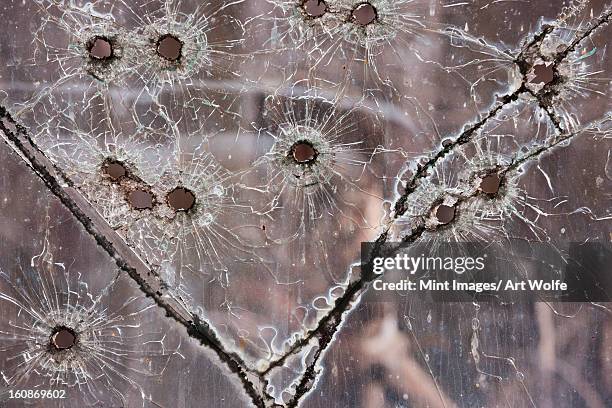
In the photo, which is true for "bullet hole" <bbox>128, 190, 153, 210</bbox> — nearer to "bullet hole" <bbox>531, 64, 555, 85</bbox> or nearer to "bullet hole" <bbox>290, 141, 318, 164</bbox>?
"bullet hole" <bbox>290, 141, 318, 164</bbox>

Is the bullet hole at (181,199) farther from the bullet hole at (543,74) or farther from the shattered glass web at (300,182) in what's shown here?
the bullet hole at (543,74)

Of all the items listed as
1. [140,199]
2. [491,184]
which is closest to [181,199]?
[140,199]

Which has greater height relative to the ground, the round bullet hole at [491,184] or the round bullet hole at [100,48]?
the round bullet hole at [100,48]

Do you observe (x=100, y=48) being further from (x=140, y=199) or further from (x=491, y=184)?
(x=491, y=184)

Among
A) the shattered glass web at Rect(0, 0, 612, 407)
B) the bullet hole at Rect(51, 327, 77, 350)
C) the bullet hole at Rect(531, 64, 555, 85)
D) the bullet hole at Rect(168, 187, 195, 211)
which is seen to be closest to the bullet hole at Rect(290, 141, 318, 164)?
the shattered glass web at Rect(0, 0, 612, 407)

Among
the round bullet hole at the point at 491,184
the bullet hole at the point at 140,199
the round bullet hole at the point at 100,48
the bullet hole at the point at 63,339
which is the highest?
the round bullet hole at the point at 100,48

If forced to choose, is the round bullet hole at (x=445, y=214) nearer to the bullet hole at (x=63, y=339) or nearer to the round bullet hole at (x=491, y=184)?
the round bullet hole at (x=491, y=184)

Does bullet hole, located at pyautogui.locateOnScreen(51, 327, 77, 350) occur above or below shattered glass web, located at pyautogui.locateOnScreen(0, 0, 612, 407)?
below

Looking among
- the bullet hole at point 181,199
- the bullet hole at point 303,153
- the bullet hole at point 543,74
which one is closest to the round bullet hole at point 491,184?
the bullet hole at point 543,74
